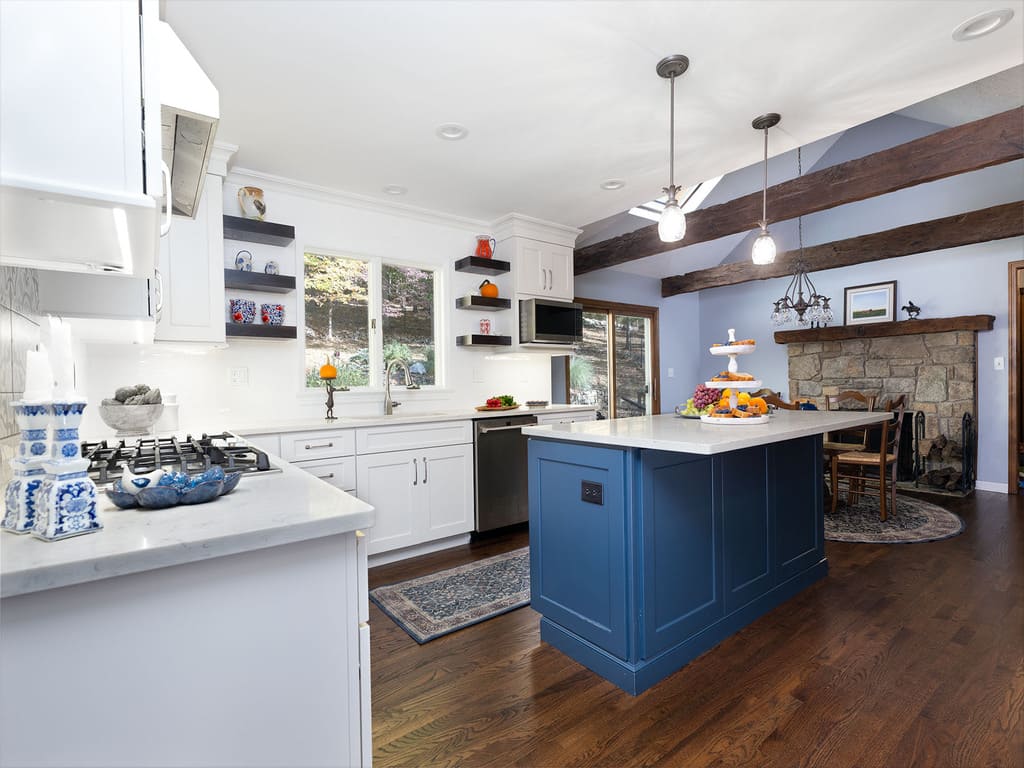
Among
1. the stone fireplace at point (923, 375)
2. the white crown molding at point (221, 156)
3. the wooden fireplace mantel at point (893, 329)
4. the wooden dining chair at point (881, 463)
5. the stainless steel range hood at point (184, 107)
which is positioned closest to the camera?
the stainless steel range hood at point (184, 107)

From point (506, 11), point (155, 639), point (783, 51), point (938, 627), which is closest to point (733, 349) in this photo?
point (783, 51)

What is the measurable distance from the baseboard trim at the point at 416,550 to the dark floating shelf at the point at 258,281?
1.78 m

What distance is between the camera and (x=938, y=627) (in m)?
2.35

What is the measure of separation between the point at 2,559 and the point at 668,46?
260cm

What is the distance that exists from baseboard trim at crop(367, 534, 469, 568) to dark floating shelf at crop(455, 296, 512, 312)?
1.79m

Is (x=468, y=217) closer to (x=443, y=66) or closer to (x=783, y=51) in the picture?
(x=443, y=66)

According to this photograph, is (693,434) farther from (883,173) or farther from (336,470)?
(883,173)

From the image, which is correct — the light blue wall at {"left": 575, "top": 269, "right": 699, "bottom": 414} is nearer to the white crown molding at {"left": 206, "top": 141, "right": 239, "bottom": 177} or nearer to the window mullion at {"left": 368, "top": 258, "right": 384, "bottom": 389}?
the window mullion at {"left": 368, "top": 258, "right": 384, "bottom": 389}

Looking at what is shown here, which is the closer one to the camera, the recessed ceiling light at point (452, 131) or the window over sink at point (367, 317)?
the recessed ceiling light at point (452, 131)

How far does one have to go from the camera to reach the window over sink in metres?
3.70

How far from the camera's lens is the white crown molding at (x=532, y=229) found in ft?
14.1

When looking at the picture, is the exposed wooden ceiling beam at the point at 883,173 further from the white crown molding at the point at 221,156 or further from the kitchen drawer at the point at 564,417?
the white crown molding at the point at 221,156

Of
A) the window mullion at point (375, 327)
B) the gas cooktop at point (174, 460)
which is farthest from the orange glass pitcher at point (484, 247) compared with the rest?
the gas cooktop at point (174, 460)

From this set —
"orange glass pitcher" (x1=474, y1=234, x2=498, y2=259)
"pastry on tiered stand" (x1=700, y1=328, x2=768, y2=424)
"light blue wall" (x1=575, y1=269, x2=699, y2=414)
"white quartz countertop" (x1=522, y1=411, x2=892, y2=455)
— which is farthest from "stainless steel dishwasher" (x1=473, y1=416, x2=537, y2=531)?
"light blue wall" (x1=575, y1=269, x2=699, y2=414)
